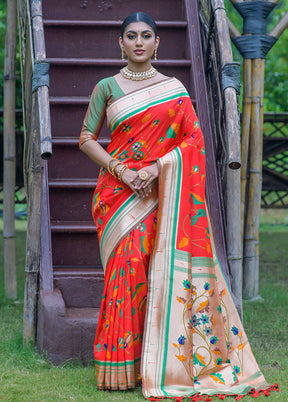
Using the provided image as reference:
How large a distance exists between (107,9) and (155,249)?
328cm

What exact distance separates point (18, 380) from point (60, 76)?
2.76m

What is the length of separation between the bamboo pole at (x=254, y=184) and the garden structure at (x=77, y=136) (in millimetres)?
804

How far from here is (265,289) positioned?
713cm

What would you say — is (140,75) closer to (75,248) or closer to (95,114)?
(95,114)

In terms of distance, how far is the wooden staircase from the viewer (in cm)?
421

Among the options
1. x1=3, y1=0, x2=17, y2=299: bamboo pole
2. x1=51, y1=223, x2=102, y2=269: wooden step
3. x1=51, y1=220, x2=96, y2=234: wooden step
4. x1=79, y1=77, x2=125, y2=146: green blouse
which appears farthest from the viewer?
x1=3, y1=0, x2=17, y2=299: bamboo pole

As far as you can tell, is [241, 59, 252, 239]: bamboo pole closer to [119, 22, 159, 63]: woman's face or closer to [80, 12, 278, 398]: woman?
[80, 12, 278, 398]: woman

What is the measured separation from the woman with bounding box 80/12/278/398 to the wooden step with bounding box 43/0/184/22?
2517mm

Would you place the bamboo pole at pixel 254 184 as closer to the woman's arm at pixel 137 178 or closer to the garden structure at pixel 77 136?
the garden structure at pixel 77 136

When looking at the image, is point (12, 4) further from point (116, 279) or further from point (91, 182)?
point (116, 279)

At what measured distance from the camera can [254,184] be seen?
636cm

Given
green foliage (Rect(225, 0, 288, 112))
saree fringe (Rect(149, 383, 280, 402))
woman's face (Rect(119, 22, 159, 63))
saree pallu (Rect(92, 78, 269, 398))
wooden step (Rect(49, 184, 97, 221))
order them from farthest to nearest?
green foliage (Rect(225, 0, 288, 112))
wooden step (Rect(49, 184, 97, 221))
woman's face (Rect(119, 22, 159, 63))
saree pallu (Rect(92, 78, 269, 398))
saree fringe (Rect(149, 383, 280, 402))

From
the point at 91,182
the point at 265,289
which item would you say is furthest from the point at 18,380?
the point at 265,289

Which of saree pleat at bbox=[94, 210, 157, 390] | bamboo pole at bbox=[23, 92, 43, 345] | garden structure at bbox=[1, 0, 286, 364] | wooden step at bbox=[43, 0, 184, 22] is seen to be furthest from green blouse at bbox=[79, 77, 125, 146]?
wooden step at bbox=[43, 0, 184, 22]
